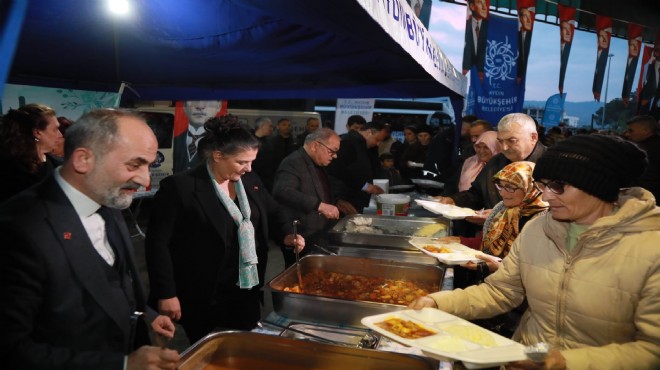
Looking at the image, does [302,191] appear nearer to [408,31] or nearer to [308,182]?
[308,182]

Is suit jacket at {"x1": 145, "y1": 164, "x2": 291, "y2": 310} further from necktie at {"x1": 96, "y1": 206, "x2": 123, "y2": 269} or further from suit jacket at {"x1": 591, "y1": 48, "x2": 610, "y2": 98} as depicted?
suit jacket at {"x1": 591, "y1": 48, "x2": 610, "y2": 98}

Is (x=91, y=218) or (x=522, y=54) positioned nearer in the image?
(x=91, y=218)

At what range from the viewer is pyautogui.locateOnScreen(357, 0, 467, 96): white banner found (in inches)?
68.9

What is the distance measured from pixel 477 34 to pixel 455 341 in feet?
22.5

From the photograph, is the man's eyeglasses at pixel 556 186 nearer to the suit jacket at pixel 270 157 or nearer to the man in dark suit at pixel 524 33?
the suit jacket at pixel 270 157

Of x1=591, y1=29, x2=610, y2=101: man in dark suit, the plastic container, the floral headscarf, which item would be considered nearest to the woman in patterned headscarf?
the floral headscarf

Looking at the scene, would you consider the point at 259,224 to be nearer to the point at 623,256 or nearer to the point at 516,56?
the point at 623,256

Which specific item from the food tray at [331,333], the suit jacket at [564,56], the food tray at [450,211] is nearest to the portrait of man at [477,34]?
the suit jacket at [564,56]

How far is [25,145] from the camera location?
7.90 ft

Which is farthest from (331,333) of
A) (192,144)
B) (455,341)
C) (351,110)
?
(351,110)

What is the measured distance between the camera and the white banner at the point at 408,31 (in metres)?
1.75

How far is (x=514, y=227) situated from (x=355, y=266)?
92 centimetres

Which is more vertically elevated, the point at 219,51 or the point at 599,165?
the point at 219,51

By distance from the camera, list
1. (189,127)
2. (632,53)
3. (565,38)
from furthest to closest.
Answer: (632,53)
(565,38)
(189,127)
